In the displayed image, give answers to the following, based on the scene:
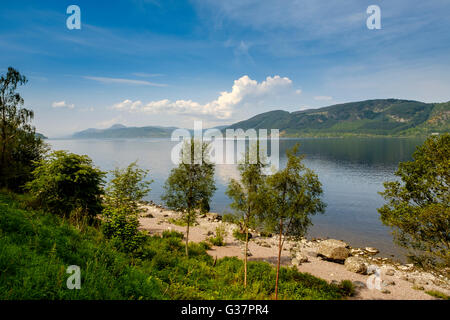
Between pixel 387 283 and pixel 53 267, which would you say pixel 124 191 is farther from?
pixel 387 283

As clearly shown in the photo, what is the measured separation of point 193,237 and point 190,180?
14188mm

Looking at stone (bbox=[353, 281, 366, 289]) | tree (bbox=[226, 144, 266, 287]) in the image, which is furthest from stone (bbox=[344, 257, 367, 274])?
tree (bbox=[226, 144, 266, 287])

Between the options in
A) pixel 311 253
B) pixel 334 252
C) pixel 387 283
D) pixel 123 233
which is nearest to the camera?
pixel 123 233

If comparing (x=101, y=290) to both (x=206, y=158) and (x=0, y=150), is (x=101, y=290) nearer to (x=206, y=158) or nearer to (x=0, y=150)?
(x=206, y=158)

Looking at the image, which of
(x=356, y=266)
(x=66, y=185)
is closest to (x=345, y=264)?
(x=356, y=266)

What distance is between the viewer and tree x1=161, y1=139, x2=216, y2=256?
24.4 metres

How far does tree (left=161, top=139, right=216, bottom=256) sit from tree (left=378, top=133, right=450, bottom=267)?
17.6m

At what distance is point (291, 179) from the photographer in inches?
649

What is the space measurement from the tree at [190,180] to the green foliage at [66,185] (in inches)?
287

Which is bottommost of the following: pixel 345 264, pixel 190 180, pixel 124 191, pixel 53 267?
pixel 345 264

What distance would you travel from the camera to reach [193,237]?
34406 mm

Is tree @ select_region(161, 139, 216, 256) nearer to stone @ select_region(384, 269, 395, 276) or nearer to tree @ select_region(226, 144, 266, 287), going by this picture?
tree @ select_region(226, 144, 266, 287)

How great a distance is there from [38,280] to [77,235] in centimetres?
481
